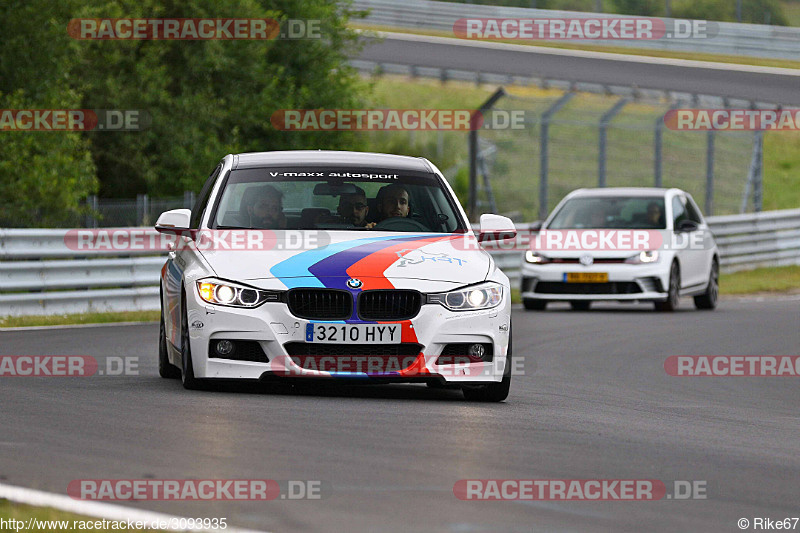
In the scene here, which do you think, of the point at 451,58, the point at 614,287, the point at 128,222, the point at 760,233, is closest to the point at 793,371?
the point at 614,287

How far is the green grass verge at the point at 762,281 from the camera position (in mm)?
25750

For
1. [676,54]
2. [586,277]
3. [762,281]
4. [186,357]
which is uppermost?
[676,54]

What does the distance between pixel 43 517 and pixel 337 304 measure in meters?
3.95

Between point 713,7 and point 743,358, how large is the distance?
57.5 meters

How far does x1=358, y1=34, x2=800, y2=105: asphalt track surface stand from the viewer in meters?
42.1

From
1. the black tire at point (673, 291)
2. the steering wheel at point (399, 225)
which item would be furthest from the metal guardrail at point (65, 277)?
the steering wheel at point (399, 225)

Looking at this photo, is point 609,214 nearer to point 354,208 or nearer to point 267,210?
point 354,208

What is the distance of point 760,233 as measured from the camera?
2978 cm

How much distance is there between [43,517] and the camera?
5.52 meters

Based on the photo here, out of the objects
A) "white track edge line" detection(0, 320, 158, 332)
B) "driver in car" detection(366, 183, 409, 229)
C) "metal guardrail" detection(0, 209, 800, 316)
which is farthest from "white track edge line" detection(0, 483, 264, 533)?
"metal guardrail" detection(0, 209, 800, 316)

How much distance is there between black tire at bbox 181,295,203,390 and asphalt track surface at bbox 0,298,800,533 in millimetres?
179

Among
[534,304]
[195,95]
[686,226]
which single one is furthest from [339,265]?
[195,95]

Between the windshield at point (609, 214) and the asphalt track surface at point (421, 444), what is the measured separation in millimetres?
8765

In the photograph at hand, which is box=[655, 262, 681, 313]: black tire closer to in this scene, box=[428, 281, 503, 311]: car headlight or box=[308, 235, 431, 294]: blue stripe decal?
box=[428, 281, 503, 311]: car headlight
